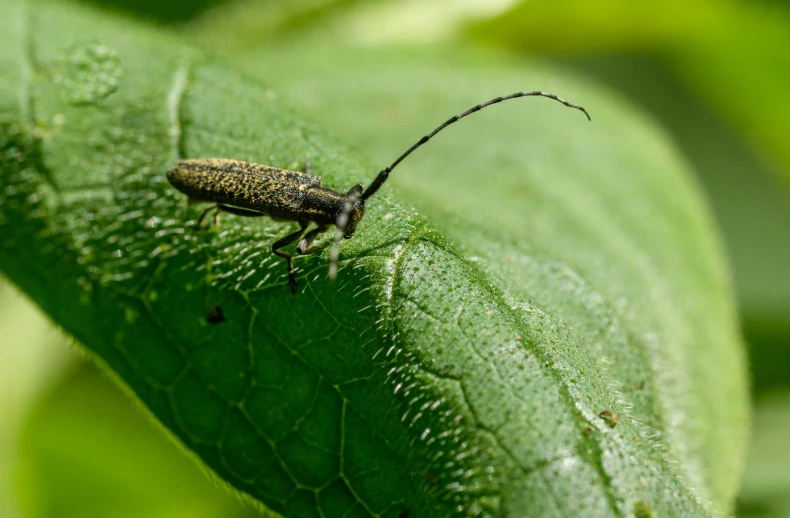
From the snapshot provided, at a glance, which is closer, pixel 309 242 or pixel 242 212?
pixel 309 242

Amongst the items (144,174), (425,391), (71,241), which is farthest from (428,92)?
(425,391)

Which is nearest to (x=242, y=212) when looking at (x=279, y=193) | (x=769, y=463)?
(x=279, y=193)

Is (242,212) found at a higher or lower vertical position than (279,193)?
lower

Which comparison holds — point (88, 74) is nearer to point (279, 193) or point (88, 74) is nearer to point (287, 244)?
point (279, 193)

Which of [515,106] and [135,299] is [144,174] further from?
[515,106]

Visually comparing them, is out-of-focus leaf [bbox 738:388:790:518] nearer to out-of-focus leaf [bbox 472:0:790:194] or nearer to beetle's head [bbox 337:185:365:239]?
out-of-focus leaf [bbox 472:0:790:194]

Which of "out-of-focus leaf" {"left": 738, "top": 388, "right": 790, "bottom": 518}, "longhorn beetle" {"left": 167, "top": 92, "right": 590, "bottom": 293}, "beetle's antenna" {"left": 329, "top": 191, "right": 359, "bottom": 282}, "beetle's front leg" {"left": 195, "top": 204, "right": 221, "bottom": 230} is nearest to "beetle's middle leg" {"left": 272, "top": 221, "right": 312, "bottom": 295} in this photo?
"longhorn beetle" {"left": 167, "top": 92, "right": 590, "bottom": 293}

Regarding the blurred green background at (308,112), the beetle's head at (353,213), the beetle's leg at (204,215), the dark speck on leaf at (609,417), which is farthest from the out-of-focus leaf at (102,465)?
the dark speck on leaf at (609,417)
